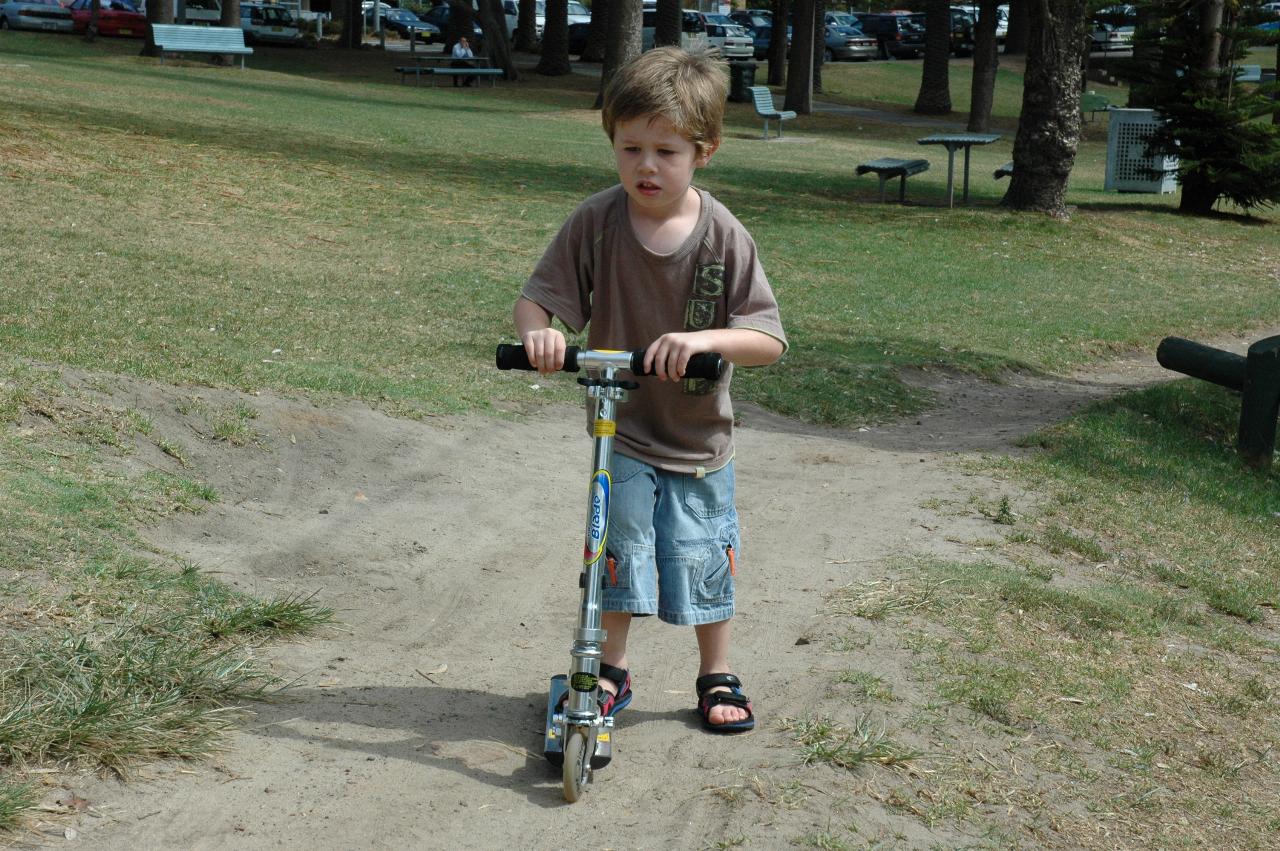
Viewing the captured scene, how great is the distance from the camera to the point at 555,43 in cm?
3847

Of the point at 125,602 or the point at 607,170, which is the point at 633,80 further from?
the point at 607,170

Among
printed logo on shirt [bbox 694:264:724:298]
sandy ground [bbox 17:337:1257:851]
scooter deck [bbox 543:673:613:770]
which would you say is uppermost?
printed logo on shirt [bbox 694:264:724:298]

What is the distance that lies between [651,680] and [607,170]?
Answer: 15010 mm

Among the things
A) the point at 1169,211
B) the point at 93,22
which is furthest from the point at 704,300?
the point at 93,22

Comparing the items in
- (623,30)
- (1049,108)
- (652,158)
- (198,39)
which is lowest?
(652,158)

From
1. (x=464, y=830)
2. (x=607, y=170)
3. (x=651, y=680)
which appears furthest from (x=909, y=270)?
(x=464, y=830)

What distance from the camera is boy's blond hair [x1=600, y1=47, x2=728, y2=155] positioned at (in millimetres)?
3336

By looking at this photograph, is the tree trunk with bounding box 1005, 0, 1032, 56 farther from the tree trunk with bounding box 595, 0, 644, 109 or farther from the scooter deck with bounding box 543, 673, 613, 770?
the scooter deck with bounding box 543, 673, 613, 770

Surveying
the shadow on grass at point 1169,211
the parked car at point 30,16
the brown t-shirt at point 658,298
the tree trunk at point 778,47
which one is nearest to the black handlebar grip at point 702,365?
the brown t-shirt at point 658,298

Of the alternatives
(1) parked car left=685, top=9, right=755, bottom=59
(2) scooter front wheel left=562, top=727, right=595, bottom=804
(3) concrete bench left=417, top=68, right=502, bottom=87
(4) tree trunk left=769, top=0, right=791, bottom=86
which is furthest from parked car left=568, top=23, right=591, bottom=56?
(2) scooter front wheel left=562, top=727, right=595, bottom=804

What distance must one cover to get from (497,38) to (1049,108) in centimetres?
2211

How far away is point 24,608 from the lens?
3980 mm

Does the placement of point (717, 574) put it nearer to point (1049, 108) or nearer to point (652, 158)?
point (652, 158)

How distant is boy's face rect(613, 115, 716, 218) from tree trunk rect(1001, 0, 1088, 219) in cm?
1336
